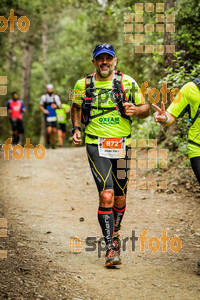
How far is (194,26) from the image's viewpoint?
32.0ft

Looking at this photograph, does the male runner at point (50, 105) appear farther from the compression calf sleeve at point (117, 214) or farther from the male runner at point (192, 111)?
the male runner at point (192, 111)

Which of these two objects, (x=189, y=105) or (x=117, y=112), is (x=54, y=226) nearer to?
(x=117, y=112)

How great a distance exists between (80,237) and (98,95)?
241cm

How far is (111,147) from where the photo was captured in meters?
5.13

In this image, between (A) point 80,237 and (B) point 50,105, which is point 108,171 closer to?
(A) point 80,237

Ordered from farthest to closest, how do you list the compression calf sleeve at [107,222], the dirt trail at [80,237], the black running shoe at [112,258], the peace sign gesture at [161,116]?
the compression calf sleeve at [107,222] < the black running shoe at [112,258] < the peace sign gesture at [161,116] < the dirt trail at [80,237]

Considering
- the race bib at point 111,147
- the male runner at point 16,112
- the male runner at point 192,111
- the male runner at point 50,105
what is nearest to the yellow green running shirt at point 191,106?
the male runner at point 192,111

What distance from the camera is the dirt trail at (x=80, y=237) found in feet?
13.8

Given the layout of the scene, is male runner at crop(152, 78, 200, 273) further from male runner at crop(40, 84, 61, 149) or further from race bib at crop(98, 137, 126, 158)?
male runner at crop(40, 84, 61, 149)

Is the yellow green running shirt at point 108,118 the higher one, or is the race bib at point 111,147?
the yellow green running shirt at point 108,118

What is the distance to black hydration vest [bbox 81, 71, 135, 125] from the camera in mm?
5090

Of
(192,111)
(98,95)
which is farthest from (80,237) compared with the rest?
(192,111)

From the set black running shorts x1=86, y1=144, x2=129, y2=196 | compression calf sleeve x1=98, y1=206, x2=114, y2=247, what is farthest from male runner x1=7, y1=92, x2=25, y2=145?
compression calf sleeve x1=98, y1=206, x2=114, y2=247

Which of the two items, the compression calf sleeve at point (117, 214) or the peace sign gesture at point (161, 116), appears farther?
the compression calf sleeve at point (117, 214)
